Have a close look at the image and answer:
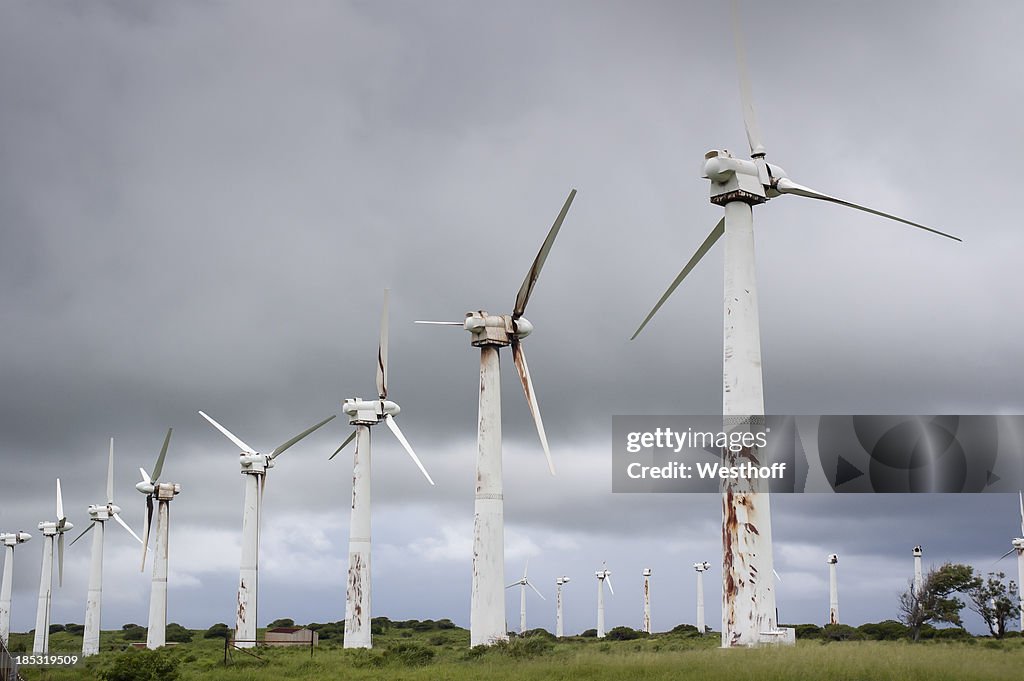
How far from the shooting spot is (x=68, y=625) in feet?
546

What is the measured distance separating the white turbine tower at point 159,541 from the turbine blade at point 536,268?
47359mm

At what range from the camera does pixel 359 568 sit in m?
66.9

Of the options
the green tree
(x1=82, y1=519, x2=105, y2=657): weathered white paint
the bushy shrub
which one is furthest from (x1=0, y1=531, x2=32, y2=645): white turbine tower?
the green tree

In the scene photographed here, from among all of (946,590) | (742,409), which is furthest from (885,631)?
(742,409)

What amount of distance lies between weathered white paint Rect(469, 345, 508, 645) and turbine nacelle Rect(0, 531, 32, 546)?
104 meters

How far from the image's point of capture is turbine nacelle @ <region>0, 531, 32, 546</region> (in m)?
130

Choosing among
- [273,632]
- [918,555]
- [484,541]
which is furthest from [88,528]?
[918,555]

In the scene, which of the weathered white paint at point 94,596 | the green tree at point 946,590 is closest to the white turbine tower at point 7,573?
the weathered white paint at point 94,596

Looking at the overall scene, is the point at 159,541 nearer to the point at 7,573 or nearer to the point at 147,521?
the point at 147,521

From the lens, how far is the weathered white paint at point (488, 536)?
48125 millimetres

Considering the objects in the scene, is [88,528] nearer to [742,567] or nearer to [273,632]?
[273,632]

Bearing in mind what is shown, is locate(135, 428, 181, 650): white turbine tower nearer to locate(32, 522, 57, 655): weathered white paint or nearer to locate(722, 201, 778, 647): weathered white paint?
locate(32, 522, 57, 655): weathered white paint

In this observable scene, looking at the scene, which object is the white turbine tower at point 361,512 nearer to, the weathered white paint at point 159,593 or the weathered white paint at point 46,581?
the weathered white paint at point 159,593

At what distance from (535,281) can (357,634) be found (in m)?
30.1
